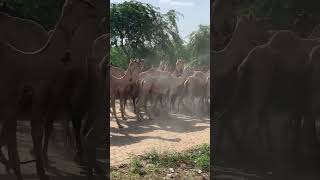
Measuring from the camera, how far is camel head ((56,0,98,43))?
4637 mm

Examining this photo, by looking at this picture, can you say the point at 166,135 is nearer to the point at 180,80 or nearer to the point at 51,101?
the point at 180,80

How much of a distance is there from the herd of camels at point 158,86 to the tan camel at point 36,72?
7469mm

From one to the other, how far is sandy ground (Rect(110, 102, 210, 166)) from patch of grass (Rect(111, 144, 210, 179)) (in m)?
0.43

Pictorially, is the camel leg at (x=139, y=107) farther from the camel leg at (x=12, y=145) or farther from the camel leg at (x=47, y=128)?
the camel leg at (x=12, y=145)

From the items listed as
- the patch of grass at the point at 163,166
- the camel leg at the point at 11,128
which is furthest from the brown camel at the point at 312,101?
the camel leg at the point at 11,128

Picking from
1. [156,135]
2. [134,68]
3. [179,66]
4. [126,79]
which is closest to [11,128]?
[156,135]

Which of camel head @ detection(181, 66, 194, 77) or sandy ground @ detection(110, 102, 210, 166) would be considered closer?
sandy ground @ detection(110, 102, 210, 166)

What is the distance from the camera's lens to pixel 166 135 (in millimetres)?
11148

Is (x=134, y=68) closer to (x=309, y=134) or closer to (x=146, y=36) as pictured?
(x=146, y=36)

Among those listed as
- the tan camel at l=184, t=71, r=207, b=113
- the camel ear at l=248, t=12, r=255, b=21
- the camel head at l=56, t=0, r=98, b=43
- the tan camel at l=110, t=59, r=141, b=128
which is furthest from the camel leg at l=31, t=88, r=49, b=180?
the tan camel at l=184, t=71, r=207, b=113

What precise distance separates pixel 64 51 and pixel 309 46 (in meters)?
2.69

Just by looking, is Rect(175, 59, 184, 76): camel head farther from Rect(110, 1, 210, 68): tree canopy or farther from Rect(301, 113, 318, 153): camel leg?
Rect(301, 113, 318, 153): camel leg

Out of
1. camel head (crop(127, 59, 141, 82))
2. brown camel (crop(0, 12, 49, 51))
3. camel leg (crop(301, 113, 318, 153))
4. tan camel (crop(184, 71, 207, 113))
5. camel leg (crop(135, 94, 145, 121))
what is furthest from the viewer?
tan camel (crop(184, 71, 207, 113))

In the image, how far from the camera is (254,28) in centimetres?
509
